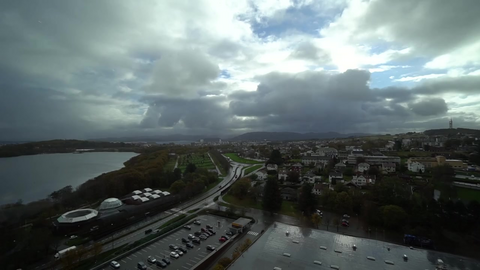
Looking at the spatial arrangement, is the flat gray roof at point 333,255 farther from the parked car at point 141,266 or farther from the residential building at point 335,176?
the residential building at point 335,176

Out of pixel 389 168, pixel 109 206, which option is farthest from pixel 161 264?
pixel 389 168

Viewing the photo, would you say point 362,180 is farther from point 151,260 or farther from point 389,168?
point 151,260

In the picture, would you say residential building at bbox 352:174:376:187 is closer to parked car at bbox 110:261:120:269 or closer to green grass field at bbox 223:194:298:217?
green grass field at bbox 223:194:298:217

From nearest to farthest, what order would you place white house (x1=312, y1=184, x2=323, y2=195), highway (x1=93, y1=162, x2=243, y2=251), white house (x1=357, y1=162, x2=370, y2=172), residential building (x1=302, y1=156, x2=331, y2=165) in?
highway (x1=93, y1=162, x2=243, y2=251) < white house (x1=312, y1=184, x2=323, y2=195) < white house (x1=357, y1=162, x2=370, y2=172) < residential building (x1=302, y1=156, x2=331, y2=165)

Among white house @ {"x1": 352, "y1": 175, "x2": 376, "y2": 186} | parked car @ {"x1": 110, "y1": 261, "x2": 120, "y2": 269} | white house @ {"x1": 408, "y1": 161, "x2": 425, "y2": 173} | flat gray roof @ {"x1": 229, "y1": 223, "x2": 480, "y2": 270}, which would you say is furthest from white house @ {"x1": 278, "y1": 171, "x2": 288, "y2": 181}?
parked car @ {"x1": 110, "y1": 261, "x2": 120, "y2": 269}

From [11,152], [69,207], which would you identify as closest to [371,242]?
[69,207]

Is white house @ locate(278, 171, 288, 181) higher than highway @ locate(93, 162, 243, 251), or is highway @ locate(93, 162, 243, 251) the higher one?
white house @ locate(278, 171, 288, 181)
